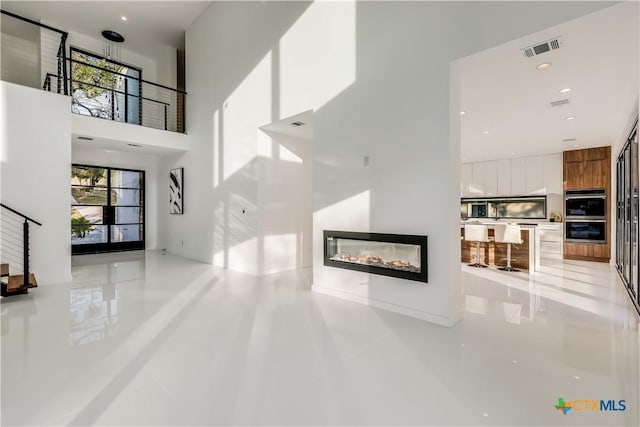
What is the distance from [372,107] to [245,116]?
2731mm

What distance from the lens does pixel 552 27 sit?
2.41 meters

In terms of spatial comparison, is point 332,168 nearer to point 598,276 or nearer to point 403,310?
point 403,310

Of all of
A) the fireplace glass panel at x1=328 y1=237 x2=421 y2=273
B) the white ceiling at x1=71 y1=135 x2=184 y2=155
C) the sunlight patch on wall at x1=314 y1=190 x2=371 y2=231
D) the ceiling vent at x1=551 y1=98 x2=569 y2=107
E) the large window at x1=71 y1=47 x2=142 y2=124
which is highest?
the large window at x1=71 y1=47 x2=142 y2=124

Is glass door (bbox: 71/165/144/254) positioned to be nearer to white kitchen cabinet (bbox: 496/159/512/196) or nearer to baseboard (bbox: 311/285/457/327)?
baseboard (bbox: 311/285/457/327)

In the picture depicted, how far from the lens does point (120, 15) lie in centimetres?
675

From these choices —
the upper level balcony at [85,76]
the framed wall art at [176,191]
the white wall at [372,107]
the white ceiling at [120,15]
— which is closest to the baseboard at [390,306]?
the white wall at [372,107]

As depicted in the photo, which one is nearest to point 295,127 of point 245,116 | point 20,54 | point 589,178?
point 245,116

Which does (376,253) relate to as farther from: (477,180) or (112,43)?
(112,43)

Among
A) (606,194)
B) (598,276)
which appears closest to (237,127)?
(598,276)

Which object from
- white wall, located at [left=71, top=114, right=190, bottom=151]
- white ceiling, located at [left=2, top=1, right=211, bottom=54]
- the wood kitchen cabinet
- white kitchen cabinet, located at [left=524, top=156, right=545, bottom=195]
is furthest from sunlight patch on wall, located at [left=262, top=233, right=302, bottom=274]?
the wood kitchen cabinet

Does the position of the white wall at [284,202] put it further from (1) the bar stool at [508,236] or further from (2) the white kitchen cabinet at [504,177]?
(2) the white kitchen cabinet at [504,177]

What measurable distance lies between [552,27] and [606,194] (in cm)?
657

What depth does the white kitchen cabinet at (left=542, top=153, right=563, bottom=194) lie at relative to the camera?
7694 millimetres

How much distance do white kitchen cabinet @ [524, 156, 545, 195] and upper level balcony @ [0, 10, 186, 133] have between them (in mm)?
8938
